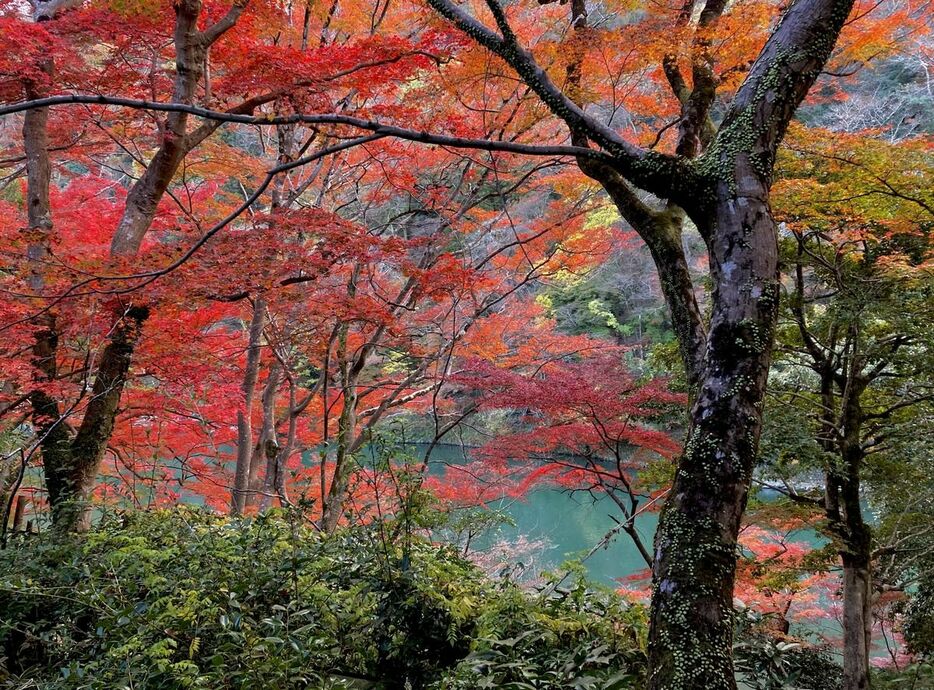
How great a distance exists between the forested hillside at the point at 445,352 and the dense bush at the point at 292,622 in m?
0.02

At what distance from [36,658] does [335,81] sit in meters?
3.97

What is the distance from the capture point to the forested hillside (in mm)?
1966

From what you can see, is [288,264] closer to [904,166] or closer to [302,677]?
[302,677]

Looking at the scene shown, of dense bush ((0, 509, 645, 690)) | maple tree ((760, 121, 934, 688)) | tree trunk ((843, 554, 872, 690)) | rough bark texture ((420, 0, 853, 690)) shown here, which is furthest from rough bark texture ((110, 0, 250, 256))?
tree trunk ((843, 554, 872, 690))

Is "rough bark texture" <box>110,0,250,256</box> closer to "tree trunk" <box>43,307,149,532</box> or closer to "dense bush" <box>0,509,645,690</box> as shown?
"tree trunk" <box>43,307,149,532</box>

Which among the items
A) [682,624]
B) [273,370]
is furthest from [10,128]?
[682,624]

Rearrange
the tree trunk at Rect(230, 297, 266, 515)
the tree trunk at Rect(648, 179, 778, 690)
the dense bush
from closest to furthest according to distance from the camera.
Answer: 1. the tree trunk at Rect(648, 179, 778, 690)
2. the dense bush
3. the tree trunk at Rect(230, 297, 266, 515)

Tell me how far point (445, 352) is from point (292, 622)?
15.2 feet

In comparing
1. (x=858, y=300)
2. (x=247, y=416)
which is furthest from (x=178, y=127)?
(x=858, y=300)

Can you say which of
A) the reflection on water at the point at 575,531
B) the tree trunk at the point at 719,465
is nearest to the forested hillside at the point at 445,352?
the tree trunk at the point at 719,465

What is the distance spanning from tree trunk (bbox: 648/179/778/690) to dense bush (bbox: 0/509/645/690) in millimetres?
390

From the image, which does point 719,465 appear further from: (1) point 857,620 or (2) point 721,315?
(1) point 857,620

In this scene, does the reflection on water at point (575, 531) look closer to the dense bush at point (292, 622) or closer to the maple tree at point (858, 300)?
the maple tree at point (858, 300)

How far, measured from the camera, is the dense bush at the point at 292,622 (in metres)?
1.93
